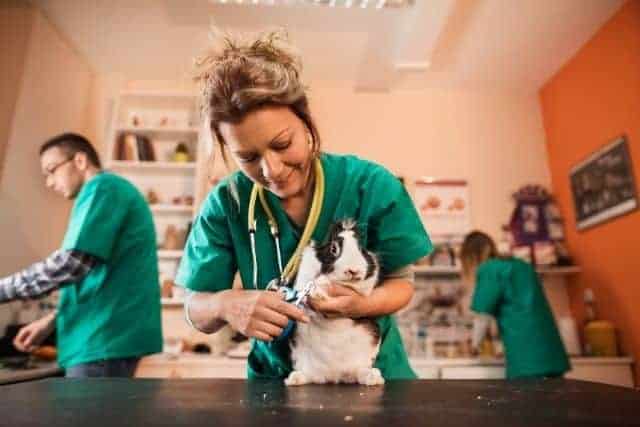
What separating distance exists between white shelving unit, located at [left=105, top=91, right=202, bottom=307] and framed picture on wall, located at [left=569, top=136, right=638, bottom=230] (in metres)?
2.09

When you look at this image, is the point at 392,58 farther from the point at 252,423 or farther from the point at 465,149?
the point at 252,423

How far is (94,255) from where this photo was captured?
107 cm

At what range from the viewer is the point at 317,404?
19.0 inches

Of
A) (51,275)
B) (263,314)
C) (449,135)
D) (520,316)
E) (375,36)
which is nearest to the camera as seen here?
(263,314)

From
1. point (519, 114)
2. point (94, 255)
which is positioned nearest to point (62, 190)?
point (94, 255)

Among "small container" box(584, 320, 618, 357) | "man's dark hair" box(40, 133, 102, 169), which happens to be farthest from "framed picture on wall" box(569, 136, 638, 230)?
"man's dark hair" box(40, 133, 102, 169)

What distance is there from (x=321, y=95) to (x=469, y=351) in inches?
67.9

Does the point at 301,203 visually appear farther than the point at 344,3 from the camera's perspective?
No

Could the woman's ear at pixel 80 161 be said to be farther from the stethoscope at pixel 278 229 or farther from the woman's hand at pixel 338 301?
the woman's hand at pixel 338 301

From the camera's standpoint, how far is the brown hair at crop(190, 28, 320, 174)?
622 millimetres

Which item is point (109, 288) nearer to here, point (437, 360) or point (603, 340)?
point (437, 360)

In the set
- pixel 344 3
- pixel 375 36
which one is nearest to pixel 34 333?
pixel 344 3

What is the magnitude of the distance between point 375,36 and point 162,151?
1.37 meters

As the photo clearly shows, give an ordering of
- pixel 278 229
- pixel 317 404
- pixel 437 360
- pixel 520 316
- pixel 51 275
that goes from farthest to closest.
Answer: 1. pixel 437 360
2. pixel 520 316
3. pixel 51 275
4. pixel 278 229
5. pixel 317 404
